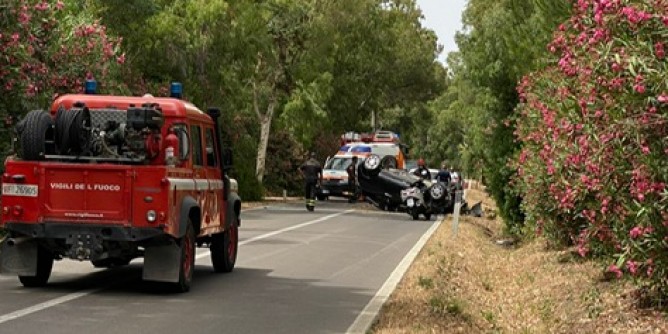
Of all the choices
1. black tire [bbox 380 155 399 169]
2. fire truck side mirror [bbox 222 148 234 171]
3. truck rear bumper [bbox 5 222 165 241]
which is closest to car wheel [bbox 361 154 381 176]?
black tire [bbox 380 155 399 169]

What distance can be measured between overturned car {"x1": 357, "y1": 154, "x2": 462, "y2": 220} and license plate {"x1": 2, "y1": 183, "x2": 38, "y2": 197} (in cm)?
2295

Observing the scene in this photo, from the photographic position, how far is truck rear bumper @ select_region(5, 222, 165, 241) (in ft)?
43.2

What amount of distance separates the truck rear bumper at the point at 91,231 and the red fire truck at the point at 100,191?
1 centimetres

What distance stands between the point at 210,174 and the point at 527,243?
11.5 m

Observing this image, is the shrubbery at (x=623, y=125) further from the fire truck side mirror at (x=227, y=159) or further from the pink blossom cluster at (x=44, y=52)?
the pink blossom cluster at (x=44, y=52)

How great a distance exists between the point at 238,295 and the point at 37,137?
309 centimetres

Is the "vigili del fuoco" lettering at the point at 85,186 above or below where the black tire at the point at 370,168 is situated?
below

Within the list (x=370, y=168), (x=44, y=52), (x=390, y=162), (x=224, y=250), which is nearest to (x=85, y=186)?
(x=224, y=250)

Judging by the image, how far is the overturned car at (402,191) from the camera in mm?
35812

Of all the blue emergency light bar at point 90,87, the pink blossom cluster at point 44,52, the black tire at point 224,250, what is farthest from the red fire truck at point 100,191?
the pink blossom cluster at point 44,52

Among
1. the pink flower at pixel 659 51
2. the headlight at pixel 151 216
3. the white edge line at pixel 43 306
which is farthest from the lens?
the headlight at pixel 151 216

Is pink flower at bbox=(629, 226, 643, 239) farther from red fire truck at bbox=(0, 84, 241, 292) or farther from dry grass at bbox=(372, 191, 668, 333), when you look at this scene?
red fire truck at bbox=(0, 84, 241, 292)

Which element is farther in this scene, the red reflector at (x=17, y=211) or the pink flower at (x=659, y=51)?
the red reflector at (x=17, y=211)

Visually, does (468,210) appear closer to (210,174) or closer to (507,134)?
(507,134)
